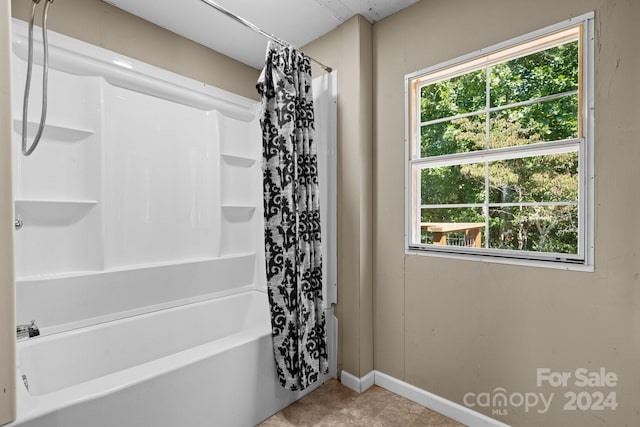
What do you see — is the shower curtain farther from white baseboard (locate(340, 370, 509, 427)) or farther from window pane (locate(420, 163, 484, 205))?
window pane (locate(420, 163, 484, 205))

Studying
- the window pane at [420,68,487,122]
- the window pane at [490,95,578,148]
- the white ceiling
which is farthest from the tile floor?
the white ceiling

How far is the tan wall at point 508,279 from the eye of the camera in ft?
4.40

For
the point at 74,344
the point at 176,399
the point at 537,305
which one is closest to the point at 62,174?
→ the point at 74,344

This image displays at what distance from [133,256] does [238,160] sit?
109 centimetres

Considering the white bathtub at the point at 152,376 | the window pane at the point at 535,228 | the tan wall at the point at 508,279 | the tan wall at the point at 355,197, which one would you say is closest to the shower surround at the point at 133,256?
the white bathtub at the point at 152,376

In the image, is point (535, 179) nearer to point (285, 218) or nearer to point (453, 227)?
point (453, 227)

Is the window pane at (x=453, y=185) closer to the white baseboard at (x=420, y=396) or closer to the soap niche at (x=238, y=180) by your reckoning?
the white baseboard at (x=420, y=396)

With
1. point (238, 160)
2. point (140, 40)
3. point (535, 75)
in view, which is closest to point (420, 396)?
point (535, 75)

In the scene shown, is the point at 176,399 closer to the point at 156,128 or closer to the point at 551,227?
the point at 156,128

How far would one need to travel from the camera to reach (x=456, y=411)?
181 centimetres

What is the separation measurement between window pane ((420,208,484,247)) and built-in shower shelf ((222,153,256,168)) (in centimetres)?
152

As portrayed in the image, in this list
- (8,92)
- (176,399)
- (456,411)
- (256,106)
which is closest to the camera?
(8,92)

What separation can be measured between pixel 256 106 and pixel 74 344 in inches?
83.9

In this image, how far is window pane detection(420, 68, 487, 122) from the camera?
1.86 metres
